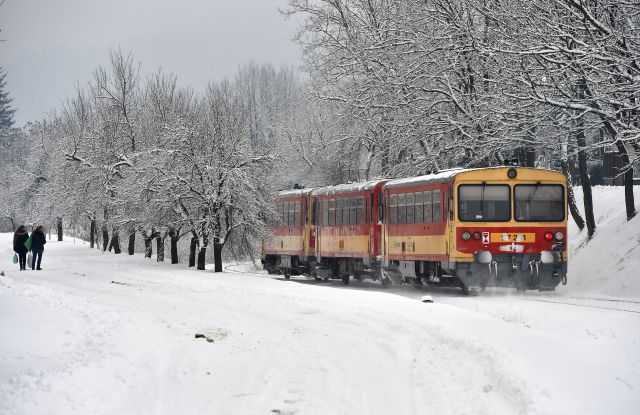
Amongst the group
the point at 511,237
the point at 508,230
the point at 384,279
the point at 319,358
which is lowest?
the point at 319,358

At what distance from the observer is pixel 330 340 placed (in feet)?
47.2

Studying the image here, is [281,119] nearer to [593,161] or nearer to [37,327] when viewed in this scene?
[593,161]

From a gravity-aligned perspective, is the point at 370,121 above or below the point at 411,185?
above

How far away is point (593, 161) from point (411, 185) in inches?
900

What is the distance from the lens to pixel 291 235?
37.4 m

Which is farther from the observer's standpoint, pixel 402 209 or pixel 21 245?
pixel 21 245

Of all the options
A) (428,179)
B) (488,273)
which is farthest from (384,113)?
(488,273)

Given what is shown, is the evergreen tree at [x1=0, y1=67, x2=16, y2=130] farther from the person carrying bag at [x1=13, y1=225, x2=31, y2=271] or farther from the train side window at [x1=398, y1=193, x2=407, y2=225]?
the train side window at [x1=398, y1=193, x2=407, y2=225]

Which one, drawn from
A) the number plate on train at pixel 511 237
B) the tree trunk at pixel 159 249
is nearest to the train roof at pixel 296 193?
the tree trunk at pixel 159 249

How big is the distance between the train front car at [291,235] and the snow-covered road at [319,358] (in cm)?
1565

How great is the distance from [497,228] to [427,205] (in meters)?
2.21

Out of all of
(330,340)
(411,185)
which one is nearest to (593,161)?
(411,185)

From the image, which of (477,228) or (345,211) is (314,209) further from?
(477,228)

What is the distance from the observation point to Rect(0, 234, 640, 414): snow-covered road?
9.64 m
